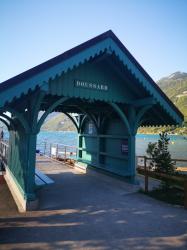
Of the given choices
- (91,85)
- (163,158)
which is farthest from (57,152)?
(91,85)

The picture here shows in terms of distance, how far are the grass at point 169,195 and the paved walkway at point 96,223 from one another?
42cm

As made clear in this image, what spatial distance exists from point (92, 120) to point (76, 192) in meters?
5.24

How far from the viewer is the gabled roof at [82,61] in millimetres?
7111

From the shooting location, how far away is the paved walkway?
5.27 m

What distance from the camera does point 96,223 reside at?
6.42m

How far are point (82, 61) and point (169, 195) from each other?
6.40 metres

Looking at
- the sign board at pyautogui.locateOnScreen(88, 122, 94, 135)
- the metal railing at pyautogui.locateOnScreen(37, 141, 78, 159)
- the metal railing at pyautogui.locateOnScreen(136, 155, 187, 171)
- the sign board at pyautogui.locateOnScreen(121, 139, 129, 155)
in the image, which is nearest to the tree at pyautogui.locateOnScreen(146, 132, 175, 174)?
the metal railing at pyautogui.locateOnScreen(136, 155, 187, 171)

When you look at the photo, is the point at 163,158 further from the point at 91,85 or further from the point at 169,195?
the point at 91,85

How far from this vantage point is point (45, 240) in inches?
212

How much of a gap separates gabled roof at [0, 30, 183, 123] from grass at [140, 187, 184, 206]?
3.27 meters

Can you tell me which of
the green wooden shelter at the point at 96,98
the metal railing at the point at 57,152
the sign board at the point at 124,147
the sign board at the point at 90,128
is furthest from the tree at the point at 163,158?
the metal railing at the point at 57,152

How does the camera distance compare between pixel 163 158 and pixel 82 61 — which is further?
pixel 163 158

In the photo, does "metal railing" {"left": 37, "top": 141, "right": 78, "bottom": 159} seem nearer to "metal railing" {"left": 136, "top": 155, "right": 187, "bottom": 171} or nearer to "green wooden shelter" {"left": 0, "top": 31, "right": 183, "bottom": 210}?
"metal railing" {"left": 136, "top": 155, "right": 187, "bottom": 171}

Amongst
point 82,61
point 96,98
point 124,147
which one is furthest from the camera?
point 124,147
